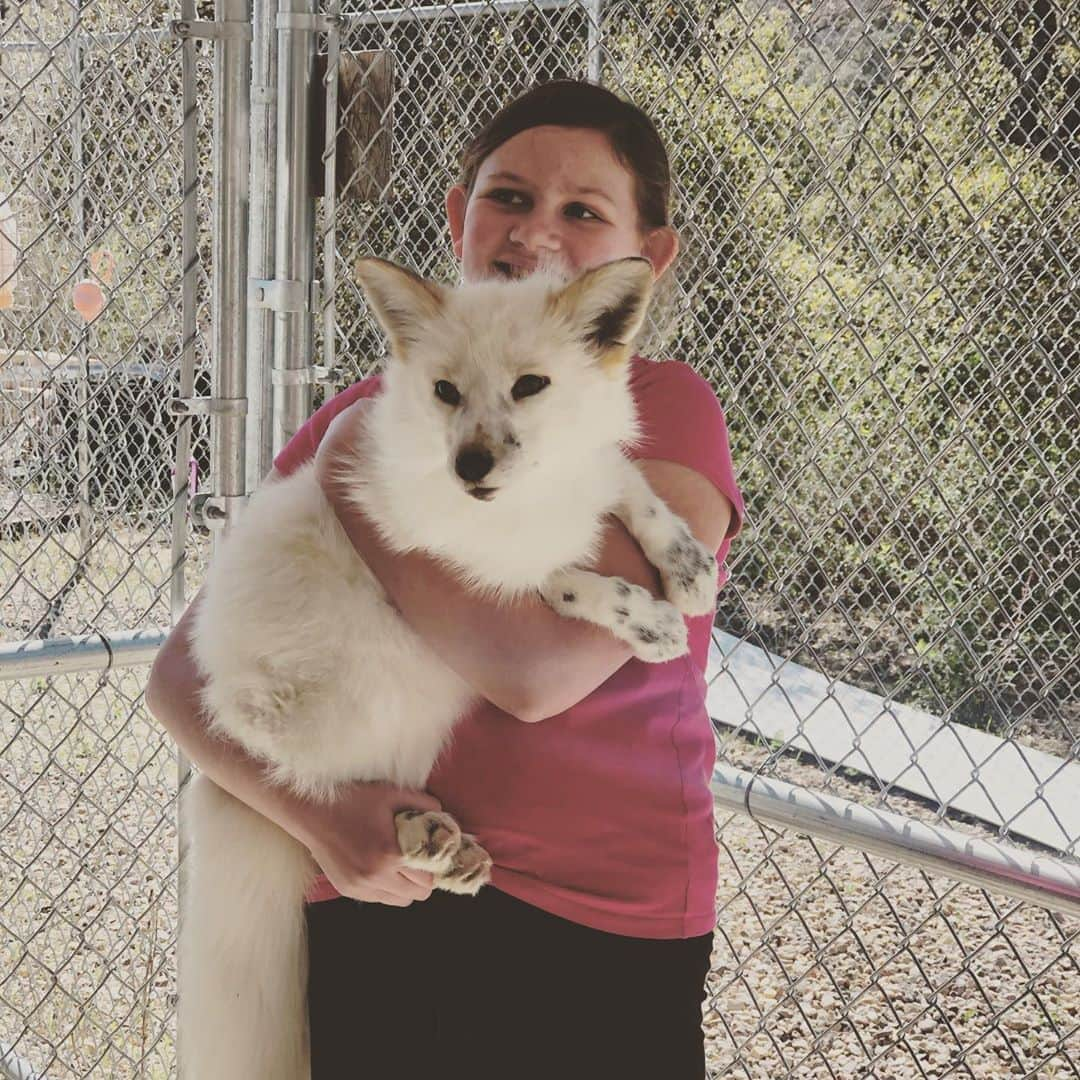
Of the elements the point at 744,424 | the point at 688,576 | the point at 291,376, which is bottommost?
the point at 744,424

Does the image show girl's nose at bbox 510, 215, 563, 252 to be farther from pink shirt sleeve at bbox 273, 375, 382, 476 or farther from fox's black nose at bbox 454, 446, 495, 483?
fox's black nose at bbox 454, 446, 495, 483

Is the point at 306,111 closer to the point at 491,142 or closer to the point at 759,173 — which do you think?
the point at 491,142

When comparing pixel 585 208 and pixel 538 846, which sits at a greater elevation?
pixel 585 208

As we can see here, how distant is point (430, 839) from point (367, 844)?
0.10 metres

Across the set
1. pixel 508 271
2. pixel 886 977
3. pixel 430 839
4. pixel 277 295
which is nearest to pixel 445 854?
pixel 430 839

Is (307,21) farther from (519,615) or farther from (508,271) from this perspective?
(519,615)

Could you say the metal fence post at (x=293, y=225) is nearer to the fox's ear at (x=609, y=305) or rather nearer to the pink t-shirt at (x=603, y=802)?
the fox's ear at (x=609, y=305)

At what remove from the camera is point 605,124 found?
1.73 meters

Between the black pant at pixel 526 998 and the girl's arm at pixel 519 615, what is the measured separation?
0.31m

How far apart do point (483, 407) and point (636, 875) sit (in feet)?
2.18

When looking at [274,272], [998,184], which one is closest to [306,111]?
[274,272]

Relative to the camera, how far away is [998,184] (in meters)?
5.03

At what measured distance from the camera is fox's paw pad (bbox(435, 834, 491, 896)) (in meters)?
1.39

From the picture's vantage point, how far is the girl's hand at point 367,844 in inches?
55.6
